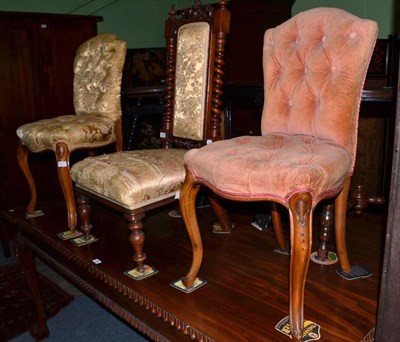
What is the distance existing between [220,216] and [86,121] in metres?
0.79

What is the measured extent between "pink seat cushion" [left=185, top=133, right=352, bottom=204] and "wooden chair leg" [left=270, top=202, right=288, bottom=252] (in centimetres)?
34

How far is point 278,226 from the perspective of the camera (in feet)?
5.33

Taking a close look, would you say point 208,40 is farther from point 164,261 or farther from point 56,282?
point 56,282

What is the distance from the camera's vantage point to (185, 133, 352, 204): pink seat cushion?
1052 mm

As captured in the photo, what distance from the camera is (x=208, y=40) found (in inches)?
68.9

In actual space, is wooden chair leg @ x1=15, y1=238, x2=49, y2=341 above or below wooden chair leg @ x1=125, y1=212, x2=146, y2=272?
below

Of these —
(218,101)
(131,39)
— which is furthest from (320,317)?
(131,39)

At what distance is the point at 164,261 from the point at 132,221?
27 centimetres

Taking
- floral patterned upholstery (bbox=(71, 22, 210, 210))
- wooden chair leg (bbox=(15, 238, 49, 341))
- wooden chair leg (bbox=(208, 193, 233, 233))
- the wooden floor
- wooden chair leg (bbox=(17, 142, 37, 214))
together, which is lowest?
wooden chair leg (bbox=(15, 238, 49, 341))

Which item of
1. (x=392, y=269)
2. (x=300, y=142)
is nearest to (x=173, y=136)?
(x=300, y=142)

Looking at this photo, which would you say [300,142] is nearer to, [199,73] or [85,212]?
[199,73]

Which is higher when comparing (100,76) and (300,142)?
(100,76)

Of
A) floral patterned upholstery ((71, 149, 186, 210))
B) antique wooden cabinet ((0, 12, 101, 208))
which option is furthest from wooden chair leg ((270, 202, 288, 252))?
antique wooden cabinet ((0, 12, 101, 208))

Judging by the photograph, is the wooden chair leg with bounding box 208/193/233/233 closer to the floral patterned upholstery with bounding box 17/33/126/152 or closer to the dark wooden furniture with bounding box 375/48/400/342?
the floral patterned upholstery with bounding box 17/33/126/152
